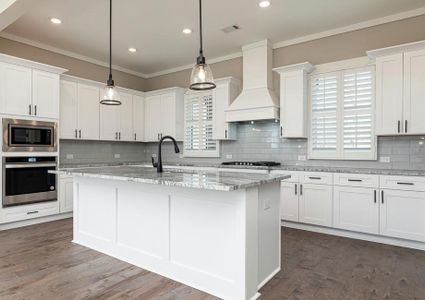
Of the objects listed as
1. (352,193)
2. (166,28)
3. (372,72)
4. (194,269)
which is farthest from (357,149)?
(166,28)

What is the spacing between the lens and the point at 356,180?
3930 mm

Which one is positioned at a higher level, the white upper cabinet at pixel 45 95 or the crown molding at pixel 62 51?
the crown molding at pixel 62 51

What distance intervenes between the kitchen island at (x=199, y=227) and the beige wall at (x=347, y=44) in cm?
299

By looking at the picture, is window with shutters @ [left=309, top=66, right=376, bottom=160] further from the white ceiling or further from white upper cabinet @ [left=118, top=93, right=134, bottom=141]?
white upper cabinet @ [left=118, top=93, right=134, bottom=141]

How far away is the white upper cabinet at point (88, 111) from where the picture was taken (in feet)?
17.9

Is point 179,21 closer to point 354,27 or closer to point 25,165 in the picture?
point 354,27

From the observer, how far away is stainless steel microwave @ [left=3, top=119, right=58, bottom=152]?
428 centimetres

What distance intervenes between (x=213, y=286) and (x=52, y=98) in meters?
4.13

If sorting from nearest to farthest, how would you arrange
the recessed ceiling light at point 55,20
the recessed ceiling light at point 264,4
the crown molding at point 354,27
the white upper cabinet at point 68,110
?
the recessed ceiling light at point 264,4 → the crown molding at point 354,27 → the recessed ceiling light at point 55,20 → the white upper cabinet at point 68,110

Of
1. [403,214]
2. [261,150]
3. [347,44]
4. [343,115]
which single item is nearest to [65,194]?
[261,150]

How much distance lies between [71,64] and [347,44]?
505 cm

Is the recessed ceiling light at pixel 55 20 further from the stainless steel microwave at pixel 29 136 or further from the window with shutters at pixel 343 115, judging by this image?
the window with shutters at pixel 343 115

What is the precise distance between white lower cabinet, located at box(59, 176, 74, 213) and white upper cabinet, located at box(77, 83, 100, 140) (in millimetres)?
879

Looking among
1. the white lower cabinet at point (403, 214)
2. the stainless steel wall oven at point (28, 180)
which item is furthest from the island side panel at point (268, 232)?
the stainless steel wall oven at point (28, 180)
